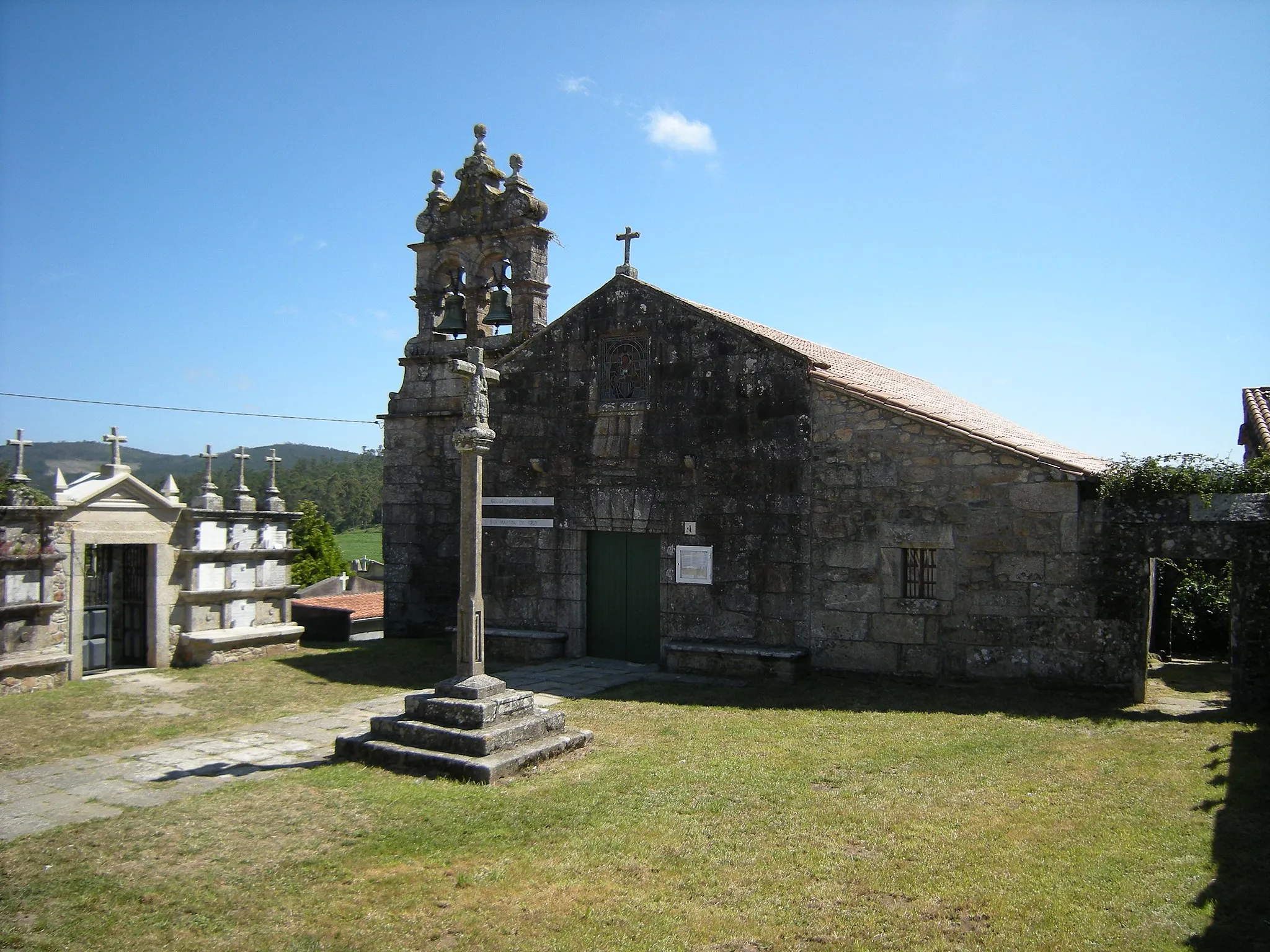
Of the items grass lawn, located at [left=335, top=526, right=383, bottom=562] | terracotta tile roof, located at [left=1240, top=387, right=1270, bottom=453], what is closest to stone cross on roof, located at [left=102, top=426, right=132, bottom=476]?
terracotta tile roof, located at [left=1240, top=387, right=1270, bottom=453]

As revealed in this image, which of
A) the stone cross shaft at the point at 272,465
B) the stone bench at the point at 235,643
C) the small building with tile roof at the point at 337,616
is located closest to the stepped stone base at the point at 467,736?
the stone bench at the point at 235,643

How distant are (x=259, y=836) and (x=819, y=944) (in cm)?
387

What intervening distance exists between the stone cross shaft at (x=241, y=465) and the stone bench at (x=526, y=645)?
192 inches

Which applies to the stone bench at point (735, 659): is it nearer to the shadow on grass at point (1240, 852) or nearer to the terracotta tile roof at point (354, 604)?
the shadow on grass at point (1240, 852)

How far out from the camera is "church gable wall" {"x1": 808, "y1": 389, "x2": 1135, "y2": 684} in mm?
9500

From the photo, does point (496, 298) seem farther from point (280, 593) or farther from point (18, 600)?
point (18, 600)

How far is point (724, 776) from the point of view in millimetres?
7176

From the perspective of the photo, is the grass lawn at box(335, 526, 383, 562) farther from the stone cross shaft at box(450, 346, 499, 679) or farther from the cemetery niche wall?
the stone cross shaft at box(450, 346, 499, 679)

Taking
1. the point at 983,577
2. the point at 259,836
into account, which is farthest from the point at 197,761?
the point at 983,577

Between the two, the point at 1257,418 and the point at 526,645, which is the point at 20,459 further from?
the point at 1257,418

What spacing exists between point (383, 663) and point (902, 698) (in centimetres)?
778

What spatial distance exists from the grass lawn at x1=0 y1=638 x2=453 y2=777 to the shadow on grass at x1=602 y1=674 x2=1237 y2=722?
3.72 metres

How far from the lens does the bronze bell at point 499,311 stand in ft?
49.2

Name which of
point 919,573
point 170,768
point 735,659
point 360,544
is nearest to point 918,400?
point 919,573
